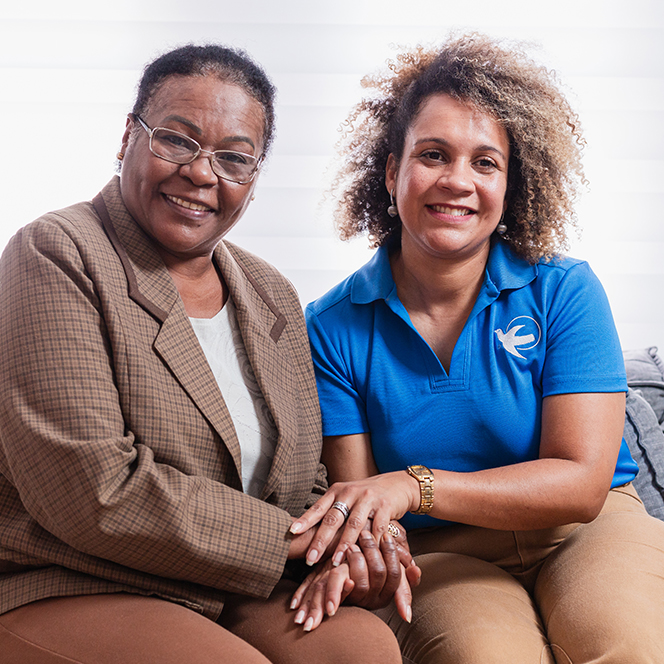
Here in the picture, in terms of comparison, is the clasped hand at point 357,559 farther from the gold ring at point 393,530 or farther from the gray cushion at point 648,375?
the gray cushion at point 648,375

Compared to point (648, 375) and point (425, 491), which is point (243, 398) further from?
point (648, 375)

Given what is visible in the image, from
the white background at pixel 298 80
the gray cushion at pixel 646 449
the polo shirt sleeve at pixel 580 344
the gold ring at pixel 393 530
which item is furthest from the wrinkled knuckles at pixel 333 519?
the white background at pixel 298 80

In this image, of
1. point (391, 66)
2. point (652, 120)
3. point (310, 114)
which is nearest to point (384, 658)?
point (391, 66)

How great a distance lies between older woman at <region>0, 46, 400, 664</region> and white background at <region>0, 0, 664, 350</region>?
112 cm

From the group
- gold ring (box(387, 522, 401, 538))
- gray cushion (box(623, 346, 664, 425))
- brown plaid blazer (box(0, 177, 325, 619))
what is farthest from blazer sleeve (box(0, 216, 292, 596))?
gray cushion (box(623, 346, 664, 425))

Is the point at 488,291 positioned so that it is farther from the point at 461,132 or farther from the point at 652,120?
the point at 652,120

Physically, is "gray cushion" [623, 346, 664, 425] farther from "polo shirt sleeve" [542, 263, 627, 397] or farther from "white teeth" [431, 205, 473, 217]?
"white teeth" [431, 205, 473, 217]

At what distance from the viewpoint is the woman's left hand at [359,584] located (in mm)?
1233

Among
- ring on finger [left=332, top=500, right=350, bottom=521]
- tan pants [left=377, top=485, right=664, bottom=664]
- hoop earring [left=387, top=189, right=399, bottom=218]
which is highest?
hoop earring [left=387, top=189, right=399, bottom=218]

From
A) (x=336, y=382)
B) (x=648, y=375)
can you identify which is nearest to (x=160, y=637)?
(x=336, y=382)

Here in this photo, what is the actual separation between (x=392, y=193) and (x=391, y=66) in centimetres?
35

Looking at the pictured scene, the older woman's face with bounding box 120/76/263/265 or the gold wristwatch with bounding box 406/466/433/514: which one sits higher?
the older woman's face with bounding box 120/76/263/265

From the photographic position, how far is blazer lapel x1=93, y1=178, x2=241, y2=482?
1.29 m

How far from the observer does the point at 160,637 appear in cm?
110
